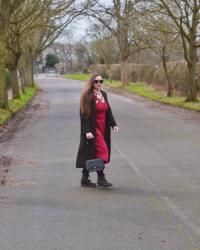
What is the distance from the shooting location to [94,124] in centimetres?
897

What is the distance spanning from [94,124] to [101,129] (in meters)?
0.17

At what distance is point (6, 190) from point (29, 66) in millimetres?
49798

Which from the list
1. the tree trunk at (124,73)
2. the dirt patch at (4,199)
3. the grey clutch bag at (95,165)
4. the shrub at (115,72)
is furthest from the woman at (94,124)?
the shrub at (115,72)

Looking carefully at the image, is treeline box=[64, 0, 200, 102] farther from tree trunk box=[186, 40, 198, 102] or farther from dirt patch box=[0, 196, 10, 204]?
dirt patch box=[0, 196, 10, 204]

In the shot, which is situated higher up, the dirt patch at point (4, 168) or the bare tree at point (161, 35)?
the bare tree at point (161, 35)

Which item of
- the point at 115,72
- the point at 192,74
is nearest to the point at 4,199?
the point at 192,74

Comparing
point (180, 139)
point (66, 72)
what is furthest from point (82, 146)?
point (66, 72)

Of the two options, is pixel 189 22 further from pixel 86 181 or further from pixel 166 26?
pixel 86 181

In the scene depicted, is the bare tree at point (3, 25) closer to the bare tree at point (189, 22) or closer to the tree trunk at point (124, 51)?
the bare tree at point (189, 22)

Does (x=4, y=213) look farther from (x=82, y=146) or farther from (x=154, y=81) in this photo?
(x=154, y=81)

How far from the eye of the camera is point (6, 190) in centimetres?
903

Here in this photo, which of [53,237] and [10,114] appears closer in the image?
[53,237]

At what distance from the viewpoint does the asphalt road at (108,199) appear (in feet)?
20.2

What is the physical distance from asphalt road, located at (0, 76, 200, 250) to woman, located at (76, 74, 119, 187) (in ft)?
1.63
